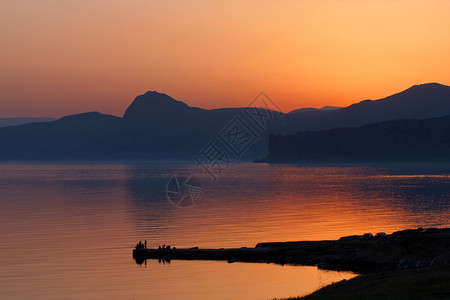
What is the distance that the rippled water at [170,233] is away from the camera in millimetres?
38188

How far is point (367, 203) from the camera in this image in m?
98.9

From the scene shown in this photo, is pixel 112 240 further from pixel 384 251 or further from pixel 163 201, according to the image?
pixel 163 201

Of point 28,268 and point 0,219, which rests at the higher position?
point 0,219

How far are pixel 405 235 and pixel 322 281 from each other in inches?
374

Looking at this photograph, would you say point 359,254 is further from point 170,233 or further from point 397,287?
point 170,233

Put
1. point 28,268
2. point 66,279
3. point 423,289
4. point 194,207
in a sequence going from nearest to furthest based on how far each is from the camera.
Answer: point 423,289
point 66,279
point 28,268
point 194,207

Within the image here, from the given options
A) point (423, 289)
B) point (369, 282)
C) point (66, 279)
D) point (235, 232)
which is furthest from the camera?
point (235, 232)

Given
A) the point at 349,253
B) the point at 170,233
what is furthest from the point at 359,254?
the point at 170,233

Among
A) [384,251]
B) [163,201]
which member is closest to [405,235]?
[384,251]

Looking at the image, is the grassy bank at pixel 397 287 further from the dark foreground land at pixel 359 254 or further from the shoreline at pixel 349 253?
the shoreline at pixel 349 253

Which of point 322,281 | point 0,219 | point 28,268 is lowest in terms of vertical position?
point 322,281

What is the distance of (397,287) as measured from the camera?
27797mm

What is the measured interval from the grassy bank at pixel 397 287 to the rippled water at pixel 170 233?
6.00 m

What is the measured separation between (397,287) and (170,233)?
37.9 m
